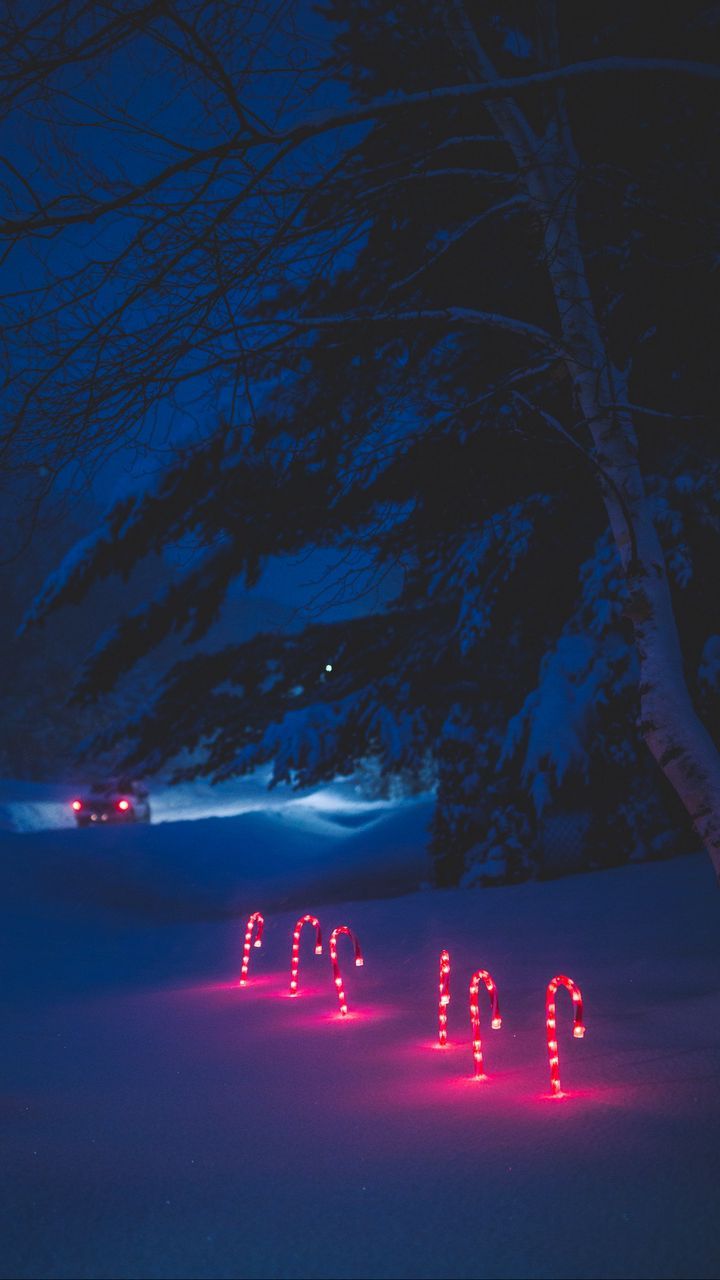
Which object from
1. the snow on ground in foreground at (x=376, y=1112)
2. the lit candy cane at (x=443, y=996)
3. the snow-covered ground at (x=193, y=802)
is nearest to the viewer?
the snow on ground in foreground at (x=376, y=1112)

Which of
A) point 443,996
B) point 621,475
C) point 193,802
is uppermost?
point 193,802

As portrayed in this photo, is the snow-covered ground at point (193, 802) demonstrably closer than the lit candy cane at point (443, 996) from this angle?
No

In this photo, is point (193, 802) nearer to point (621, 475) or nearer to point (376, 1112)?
point (621, 475)

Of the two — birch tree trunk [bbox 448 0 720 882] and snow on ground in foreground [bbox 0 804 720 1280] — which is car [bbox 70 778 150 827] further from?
birch tree trunk [bbox 448 0 720 882]

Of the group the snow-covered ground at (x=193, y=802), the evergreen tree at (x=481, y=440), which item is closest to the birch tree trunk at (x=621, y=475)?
the evergreen tree at (x=481, y=440)

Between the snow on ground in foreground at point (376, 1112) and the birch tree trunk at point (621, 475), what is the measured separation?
159cm

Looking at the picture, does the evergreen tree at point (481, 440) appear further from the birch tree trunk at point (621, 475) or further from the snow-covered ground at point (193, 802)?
the snow-covered ground at point (193, 802)

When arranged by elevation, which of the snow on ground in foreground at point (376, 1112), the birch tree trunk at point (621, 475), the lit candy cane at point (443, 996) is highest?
the birch tree trunk at point (621, 475)

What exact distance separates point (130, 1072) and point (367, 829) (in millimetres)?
20044

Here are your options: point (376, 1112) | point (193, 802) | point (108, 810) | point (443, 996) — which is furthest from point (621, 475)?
point (193, 802)

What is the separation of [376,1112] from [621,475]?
394cm

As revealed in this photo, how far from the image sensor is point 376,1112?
5.55 meters

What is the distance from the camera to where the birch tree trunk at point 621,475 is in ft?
22.5

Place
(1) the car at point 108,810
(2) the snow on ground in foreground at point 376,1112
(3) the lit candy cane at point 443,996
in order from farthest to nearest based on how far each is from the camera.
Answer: (1) the car at point 108,810 < (3) the lit candy cane at point 443,996 < (2) the snow on ground in foreground at point 376,1112
